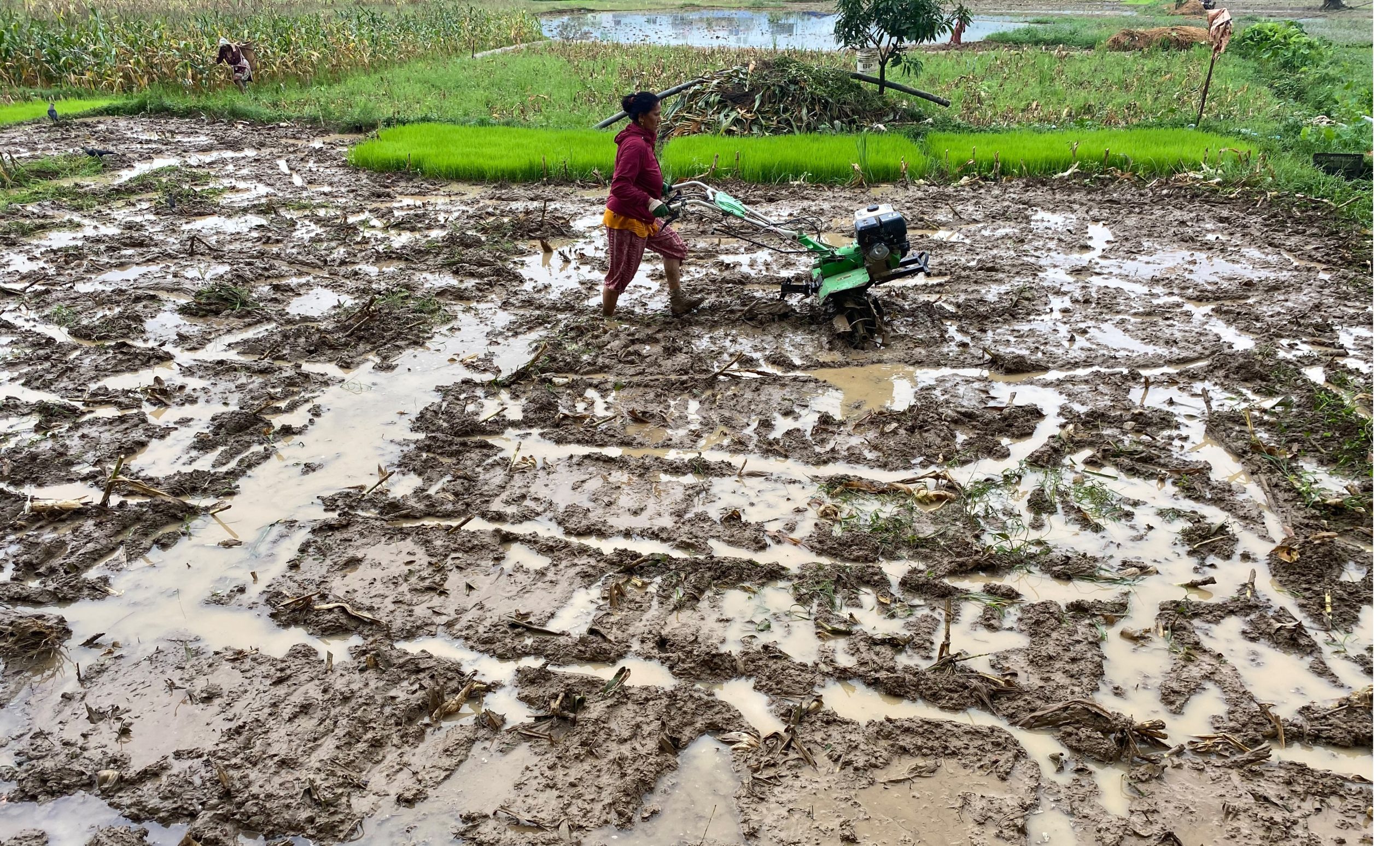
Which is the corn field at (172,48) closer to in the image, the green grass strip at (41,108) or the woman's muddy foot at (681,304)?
the green grass strip at (41,108)

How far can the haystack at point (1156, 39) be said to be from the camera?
64.5ft

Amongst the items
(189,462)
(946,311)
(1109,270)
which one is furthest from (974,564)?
(1109,270)

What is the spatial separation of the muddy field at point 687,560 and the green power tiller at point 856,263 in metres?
0.25

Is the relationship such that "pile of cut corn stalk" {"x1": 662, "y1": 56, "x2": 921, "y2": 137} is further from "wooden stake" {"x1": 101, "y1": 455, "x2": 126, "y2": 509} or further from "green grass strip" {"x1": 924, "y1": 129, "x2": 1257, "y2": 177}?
"wooden stake" {"x1": 101, "y1": 455, "x2": 126, "y2": 509}

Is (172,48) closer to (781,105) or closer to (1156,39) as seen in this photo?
(781,105)

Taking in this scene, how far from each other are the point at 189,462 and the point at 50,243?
5.12 metres

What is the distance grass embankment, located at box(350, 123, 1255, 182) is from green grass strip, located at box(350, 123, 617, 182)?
1 cm

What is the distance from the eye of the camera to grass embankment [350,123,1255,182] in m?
9.81

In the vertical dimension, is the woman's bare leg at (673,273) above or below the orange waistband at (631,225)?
below

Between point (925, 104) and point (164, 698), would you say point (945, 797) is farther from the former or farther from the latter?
point (925, 104)

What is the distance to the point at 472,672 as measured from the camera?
127 inches

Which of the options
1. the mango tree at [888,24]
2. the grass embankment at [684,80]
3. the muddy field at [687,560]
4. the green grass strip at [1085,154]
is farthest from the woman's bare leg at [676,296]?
the mango tree at [888,24]

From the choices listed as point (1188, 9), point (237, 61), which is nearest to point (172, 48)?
point (237, 61)

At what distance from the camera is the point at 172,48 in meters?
15.4
